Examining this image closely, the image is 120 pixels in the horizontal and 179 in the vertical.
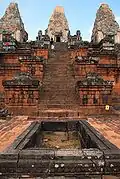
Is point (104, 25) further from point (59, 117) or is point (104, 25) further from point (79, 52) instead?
point (59, 117)

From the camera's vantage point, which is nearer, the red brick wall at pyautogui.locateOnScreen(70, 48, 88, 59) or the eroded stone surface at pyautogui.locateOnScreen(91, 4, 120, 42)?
the red brick wall at pyautogui.locateOnScreen(70, 48, 88, 59)

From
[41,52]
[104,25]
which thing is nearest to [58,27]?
[104,25]

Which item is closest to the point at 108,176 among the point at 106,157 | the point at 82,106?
the point at 106,157

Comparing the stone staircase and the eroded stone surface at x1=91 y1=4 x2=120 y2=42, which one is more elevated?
the eroded stone surface at x1=91 y1=4 x2=120 y2=42

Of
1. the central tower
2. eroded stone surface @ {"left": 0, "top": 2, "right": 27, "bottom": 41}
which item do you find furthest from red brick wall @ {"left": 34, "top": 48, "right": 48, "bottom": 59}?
the central tower

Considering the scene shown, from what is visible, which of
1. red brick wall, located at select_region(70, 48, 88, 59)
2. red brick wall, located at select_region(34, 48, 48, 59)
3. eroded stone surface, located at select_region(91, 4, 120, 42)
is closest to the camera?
red brick wall, located at select_region(34, 48, 48, 59)

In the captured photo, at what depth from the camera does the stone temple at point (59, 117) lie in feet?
10.5

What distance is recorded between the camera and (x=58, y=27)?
4247cm

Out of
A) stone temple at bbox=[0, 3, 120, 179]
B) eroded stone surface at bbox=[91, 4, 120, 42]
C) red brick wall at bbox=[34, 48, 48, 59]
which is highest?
eroded stone surface at bbox=[91, 4, 120, 42]

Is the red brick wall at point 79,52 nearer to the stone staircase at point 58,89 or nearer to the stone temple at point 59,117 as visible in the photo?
the stone temple at point 59,117

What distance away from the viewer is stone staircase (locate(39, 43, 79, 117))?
31.0 ft

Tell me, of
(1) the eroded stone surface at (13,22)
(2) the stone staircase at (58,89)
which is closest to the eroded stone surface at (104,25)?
(1) the eroded stone surface at (13,22)

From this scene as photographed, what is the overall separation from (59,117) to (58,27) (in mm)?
36044

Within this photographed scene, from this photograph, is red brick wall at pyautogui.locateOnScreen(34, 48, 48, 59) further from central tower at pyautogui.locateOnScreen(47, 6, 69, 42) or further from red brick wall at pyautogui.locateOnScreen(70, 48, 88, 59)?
central tower at pyautogui.locateOnScreen(47, 6, 69, 42)
